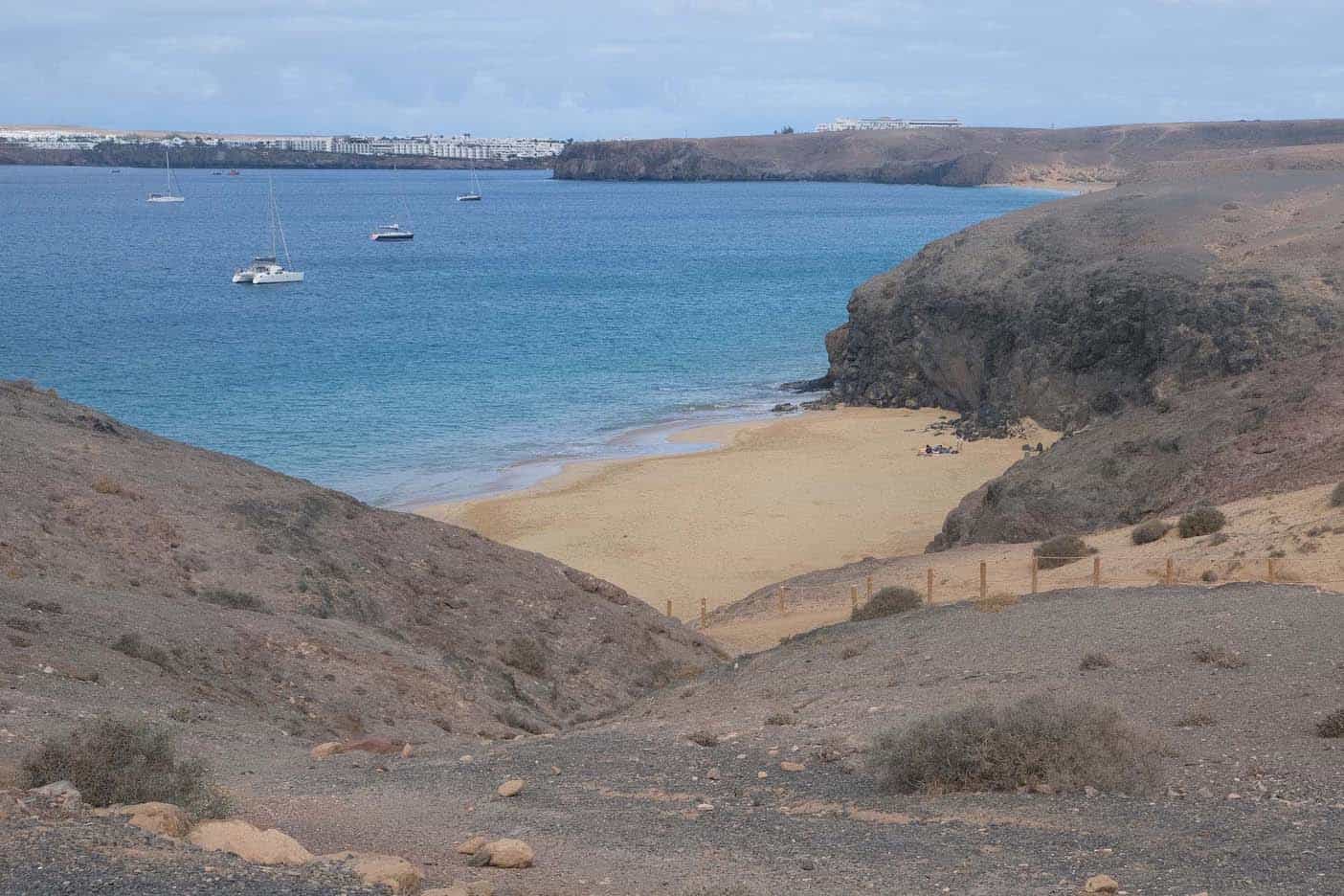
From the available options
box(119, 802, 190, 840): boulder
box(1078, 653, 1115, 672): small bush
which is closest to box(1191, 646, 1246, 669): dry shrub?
box(1078, 653, 1115, 672): small bush

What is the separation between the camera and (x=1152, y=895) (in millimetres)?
8523

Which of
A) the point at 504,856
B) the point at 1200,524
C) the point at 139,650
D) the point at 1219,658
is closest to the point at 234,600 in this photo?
the point at 139,650

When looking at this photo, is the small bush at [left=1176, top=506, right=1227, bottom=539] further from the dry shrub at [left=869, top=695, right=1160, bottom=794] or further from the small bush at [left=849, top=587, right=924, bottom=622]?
the dry shrub at [left=869, top=695, right=1160, bottom=794]

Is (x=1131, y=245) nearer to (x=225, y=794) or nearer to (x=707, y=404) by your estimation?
(x=707, y=404)

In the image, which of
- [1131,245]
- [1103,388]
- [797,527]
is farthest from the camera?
[1131,245]

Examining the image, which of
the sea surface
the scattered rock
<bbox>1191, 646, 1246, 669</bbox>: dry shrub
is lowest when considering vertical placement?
the sea surface

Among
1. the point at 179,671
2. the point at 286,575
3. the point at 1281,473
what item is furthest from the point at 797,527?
the point at 179,671

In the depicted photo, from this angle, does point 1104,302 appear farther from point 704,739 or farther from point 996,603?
point 704,739

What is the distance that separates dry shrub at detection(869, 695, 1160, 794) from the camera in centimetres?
1098

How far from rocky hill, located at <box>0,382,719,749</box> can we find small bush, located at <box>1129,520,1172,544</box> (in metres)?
8.46

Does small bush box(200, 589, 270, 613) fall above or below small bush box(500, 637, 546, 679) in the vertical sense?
above

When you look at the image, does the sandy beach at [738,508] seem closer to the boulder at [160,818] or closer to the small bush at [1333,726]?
the small bush at [1333,726]

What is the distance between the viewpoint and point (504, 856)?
30.4 ft

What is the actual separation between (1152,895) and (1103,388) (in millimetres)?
37541
